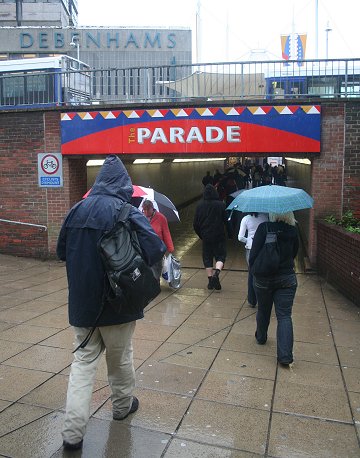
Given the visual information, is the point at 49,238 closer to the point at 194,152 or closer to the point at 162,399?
the point at 194,152

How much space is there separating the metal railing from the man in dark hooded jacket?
647 centimetres

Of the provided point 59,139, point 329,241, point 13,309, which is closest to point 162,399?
point 13,309

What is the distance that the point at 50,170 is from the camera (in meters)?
9.80

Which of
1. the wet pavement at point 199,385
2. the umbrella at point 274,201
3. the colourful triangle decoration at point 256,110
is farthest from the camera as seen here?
the colourful triangle decoration at point 256,110

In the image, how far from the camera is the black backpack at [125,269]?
9.46 ft

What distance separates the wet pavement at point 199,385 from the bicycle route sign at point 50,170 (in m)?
3.49

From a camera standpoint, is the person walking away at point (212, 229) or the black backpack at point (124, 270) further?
the person walking away at point (212, 229)

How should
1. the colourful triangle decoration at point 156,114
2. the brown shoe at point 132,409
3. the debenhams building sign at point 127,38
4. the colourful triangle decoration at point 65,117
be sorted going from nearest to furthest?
1. the brown shoe at point 132,409
2. the colourful triangle decoration at point 156,114
3. the colourful triangle decoration at point 65,117
4. the debenhams building sign at point 127,38

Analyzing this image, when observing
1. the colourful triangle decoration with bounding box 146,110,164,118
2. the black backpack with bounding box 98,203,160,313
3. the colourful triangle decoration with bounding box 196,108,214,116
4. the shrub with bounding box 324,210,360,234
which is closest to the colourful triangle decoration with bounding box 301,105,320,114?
the colourful triangle decoration with bounding box 196,108,214,116

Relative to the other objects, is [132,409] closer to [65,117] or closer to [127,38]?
[65,117]

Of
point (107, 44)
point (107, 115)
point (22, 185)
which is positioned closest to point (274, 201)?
point (107, 115)

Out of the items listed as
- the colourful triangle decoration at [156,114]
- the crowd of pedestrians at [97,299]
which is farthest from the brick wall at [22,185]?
the crowd of pedestrians at [97,299]

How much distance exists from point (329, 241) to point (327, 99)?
8.50 feet

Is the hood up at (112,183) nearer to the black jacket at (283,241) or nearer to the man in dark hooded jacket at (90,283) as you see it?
the man in dark hooded jacket at (90,283)
